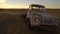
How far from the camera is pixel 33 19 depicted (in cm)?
125

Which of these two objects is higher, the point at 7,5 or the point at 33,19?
the point at 33,19

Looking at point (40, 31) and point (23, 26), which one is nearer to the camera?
point (40, 31)

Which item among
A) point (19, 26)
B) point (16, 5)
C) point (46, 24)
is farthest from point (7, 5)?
point (46, 24)

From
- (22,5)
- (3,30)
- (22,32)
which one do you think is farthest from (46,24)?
(22,5)

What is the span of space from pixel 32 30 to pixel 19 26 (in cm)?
18

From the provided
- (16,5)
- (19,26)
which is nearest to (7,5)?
(16,5)

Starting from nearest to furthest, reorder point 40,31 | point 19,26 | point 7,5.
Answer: point 40,31 → point 19,26 → point 7,5

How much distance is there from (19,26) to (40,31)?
0.25 m

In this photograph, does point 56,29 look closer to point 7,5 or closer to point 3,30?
point 3,30

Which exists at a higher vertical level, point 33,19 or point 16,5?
point 33,19

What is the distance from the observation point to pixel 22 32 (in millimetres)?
1174

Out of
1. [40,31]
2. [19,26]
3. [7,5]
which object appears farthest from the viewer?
[7,5]

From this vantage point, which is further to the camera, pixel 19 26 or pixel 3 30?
pixel 19 26

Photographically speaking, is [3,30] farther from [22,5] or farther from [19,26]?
[22,5]
